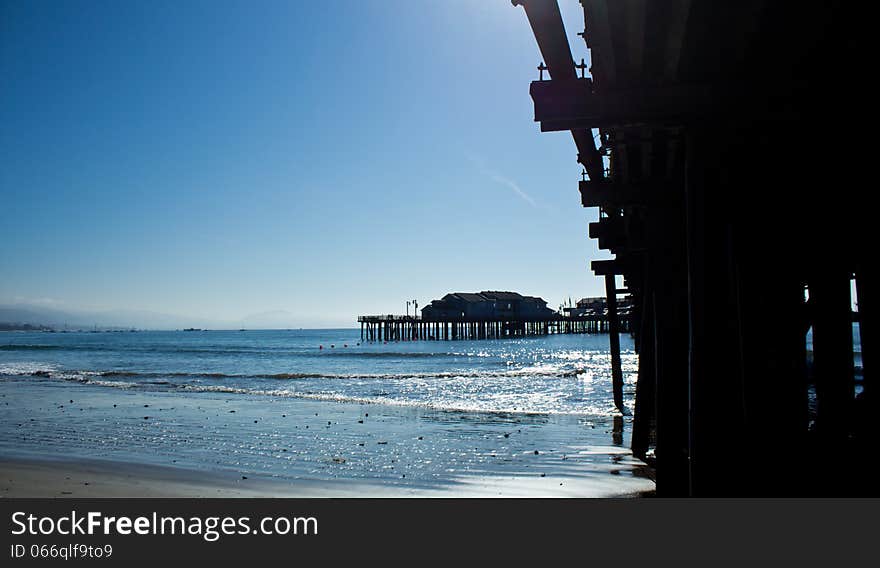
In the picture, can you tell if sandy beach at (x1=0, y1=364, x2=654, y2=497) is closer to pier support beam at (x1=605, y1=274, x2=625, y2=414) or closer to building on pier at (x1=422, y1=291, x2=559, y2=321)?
pier support beam at (x1=605, y1=274, x2=625, y2=414)

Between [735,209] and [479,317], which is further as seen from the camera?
[479,317]

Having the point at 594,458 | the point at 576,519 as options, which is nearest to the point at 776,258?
the point at 594,458

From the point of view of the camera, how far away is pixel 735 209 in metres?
7.52

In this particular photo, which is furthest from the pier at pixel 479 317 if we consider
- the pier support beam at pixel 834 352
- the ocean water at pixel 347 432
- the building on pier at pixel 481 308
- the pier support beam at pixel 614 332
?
the pier support beam at pixel 834 352

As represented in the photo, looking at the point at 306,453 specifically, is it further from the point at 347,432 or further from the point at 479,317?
the point at 479,317

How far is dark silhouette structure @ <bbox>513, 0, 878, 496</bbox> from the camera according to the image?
13.7ft

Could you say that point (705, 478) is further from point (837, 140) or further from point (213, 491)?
point (213, 491)

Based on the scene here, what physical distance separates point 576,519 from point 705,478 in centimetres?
Answer: 158

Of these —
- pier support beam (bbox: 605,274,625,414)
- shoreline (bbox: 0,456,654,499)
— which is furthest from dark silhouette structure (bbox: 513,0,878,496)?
pier support beam (bbox: 605,274,625,414)

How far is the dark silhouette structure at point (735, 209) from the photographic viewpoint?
4.19m

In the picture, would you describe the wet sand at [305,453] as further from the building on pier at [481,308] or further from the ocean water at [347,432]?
the building on pier at [481,308]

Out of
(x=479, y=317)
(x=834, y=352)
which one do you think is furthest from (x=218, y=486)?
(x=479, y=317)

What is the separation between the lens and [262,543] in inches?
187

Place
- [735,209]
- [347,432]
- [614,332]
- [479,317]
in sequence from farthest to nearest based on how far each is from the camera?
[479,317], [614,332], [347,432], [735,209]
